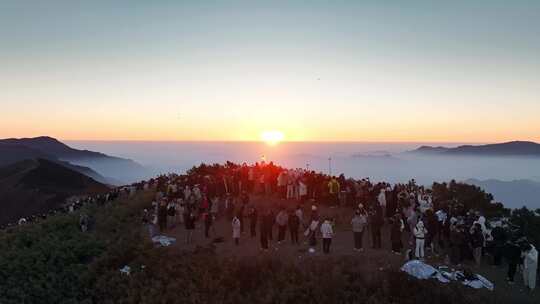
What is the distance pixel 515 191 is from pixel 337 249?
5422 inches

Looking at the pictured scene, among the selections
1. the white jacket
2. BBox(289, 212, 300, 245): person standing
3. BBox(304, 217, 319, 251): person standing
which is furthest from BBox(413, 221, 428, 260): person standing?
BBox(289, 212, 300, 245): person standing

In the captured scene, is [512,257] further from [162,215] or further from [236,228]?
[162,215]

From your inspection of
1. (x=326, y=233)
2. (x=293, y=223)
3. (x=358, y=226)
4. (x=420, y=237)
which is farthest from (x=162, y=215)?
(x=420, y=237)

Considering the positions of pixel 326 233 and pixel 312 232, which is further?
pixel 312 232

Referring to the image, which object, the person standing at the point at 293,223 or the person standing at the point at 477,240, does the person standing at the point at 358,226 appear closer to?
the person standing at the point at 293,223

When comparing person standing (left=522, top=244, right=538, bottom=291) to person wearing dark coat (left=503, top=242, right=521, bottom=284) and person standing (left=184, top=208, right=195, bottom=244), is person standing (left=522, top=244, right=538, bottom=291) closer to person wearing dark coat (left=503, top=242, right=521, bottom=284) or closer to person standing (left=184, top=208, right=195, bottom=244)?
person wearing dark coat (left=503, top=242, right=521, bottom=284)

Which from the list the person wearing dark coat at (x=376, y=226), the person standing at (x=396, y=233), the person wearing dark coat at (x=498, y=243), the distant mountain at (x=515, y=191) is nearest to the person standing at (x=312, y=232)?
the person wearing dark coat at (x=376, y=226)

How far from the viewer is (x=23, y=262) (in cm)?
1891

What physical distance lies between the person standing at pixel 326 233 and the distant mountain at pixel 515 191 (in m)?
108

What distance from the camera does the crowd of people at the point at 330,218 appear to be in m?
16.7

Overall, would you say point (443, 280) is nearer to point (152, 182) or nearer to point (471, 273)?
point (471, 273)

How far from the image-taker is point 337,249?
18438mm

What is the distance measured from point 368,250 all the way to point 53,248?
12.5 m

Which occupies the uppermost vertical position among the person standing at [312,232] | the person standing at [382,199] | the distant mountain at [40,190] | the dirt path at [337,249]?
the person standing at [382,199]
